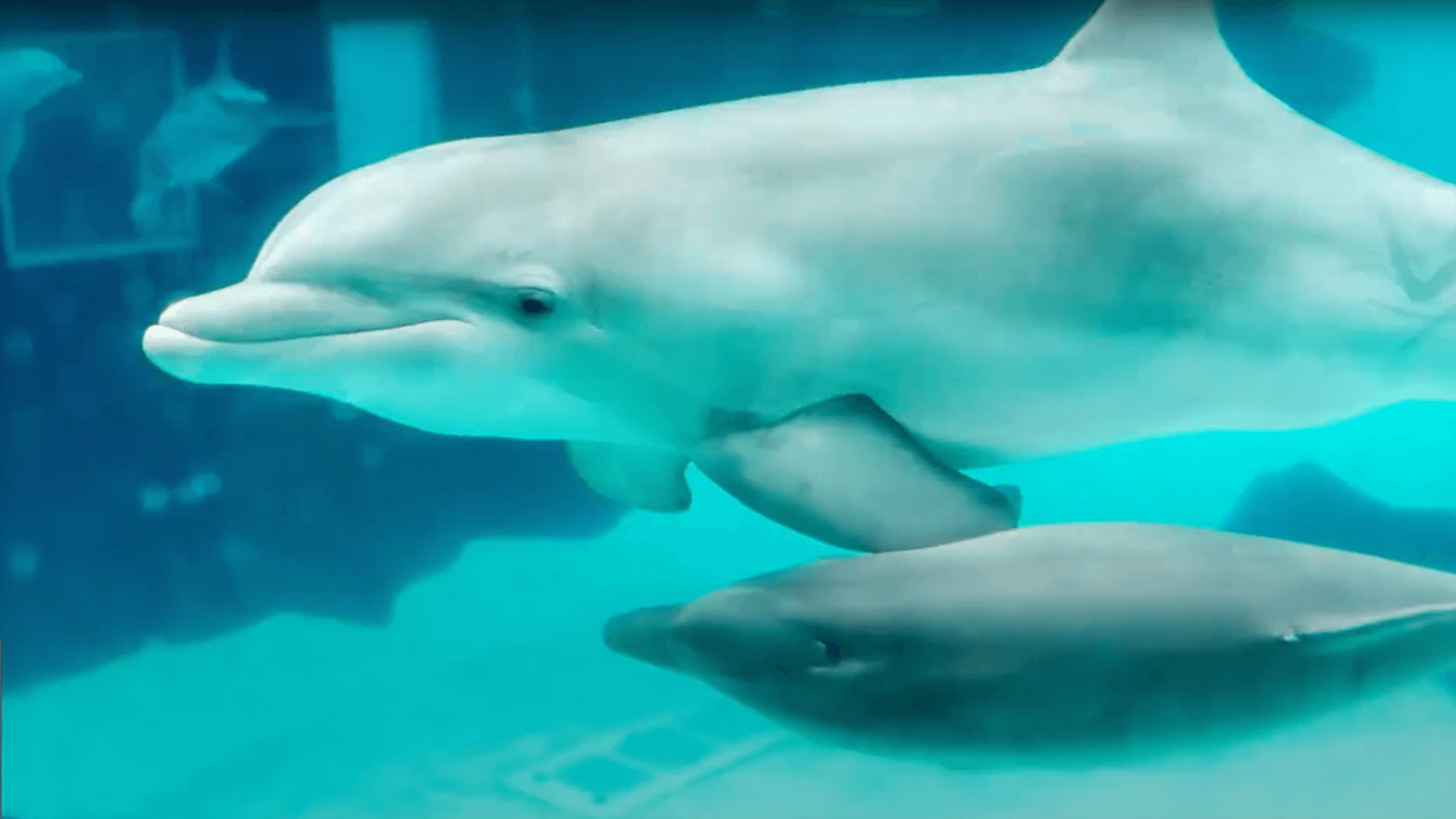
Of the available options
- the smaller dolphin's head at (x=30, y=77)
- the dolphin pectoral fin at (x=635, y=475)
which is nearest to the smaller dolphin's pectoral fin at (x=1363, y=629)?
the dolphin pectoral fin at (x=635, y=475)

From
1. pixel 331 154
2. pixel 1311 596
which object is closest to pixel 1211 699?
pixel 1311 596

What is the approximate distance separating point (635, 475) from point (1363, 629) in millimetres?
1630

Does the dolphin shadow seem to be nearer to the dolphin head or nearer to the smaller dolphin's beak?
the smaller dolphin's beak

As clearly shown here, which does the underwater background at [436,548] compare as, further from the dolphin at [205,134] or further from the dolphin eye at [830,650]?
the dolphin eye at [830,650]

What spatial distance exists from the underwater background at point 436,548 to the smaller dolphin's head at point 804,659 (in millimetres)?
555

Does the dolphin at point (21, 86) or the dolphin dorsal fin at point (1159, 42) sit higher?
the dolphin dorsal fin at point (1159, 42)

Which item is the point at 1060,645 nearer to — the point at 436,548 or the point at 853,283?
the point at 853,283

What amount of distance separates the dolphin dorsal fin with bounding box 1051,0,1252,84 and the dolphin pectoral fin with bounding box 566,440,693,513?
1336 mm

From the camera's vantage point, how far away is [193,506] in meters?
4.20

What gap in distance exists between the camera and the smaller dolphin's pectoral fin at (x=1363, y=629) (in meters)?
2.37

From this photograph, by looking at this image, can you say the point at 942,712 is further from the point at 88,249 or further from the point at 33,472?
the point at 33,472

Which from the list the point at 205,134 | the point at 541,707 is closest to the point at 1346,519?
the point at 541,707

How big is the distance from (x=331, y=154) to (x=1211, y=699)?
2.70 meters

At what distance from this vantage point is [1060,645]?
2.32 meters
